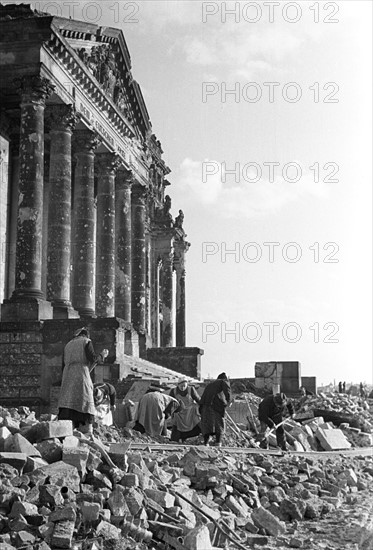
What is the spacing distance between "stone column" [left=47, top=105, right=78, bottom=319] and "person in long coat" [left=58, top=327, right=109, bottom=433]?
39.3ft

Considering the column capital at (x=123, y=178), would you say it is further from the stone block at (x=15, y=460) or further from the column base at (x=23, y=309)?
the stone block at (x=15, y=460)

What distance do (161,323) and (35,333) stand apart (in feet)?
79.9

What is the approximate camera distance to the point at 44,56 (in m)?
25.8

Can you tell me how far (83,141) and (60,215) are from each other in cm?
439

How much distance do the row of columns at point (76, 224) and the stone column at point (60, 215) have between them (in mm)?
34

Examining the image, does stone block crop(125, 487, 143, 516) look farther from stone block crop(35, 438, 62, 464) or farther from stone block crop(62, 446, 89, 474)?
stone block crop(35, 438, 62, 464)

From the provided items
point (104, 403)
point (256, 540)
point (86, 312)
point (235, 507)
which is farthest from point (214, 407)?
point (86, 312)

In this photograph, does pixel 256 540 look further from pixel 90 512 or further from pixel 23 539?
pixel 23 539

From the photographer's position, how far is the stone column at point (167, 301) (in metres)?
47.7

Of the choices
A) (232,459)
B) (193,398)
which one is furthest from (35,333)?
(232,459)

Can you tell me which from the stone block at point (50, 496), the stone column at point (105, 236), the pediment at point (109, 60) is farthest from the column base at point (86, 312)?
the stone block at point (50, 496)

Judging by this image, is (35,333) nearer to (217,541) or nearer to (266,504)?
(266,504)

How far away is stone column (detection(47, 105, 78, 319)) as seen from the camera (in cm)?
2677

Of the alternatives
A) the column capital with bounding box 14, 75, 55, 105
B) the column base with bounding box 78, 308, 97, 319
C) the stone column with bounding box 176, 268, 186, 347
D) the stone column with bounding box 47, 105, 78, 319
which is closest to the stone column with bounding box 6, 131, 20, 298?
the column base with bounding box 78, 308, 97, 319
